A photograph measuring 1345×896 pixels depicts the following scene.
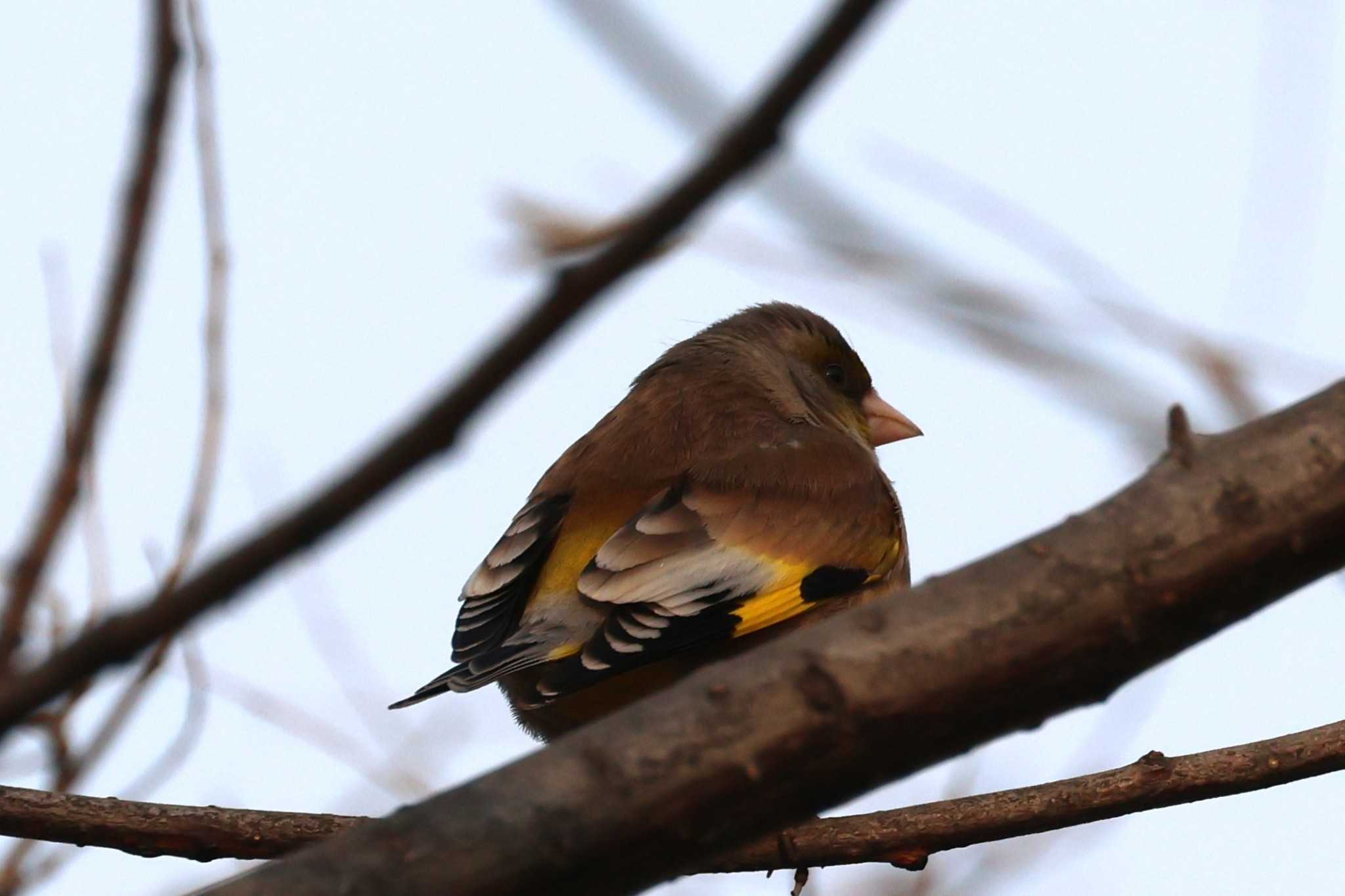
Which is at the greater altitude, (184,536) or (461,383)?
(184,536)

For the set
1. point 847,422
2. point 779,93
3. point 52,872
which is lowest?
point 779,93

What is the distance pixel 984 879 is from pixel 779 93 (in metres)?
4.06

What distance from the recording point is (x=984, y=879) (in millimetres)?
4809

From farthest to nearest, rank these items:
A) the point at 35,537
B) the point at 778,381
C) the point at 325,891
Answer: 1. the point at 778,381
2. the point at 35,537
3. the point at 325,891

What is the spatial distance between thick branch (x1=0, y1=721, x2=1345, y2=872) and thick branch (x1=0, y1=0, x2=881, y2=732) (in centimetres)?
214

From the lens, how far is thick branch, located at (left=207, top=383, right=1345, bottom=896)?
1.47 meters

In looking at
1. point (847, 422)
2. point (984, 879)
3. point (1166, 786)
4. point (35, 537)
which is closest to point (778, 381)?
point (847, 422)

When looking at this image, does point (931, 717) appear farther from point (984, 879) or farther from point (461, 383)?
point (984, 879)

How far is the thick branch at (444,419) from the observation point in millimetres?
1120

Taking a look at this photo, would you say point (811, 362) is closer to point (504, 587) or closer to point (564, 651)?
point (504, 587)

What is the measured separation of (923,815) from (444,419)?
2.58 m

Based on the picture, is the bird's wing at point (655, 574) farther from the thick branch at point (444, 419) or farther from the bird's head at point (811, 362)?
the thick branch at point (444, 419)

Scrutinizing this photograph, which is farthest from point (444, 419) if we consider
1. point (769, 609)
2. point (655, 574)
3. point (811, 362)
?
point (811, 362)

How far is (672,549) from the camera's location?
4355mm
